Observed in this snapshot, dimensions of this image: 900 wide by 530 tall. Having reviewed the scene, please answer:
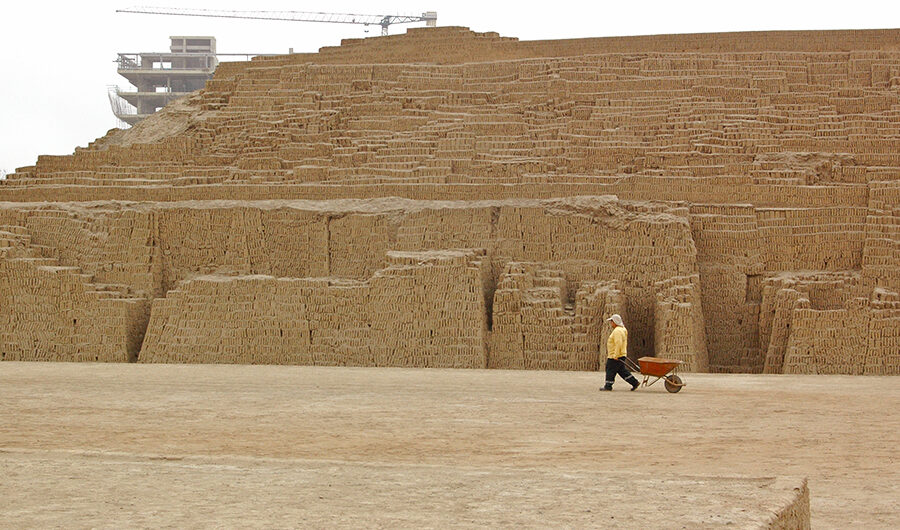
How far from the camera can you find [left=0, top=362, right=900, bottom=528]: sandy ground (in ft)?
16.3

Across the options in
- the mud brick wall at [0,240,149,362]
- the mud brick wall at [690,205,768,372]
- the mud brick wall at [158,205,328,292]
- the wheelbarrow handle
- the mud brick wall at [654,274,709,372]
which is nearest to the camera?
the wheelbarrow handle

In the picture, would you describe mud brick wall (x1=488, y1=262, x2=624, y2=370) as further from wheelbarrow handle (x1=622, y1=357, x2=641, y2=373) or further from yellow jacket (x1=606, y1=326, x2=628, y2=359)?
yellow jacket (x1=606, y1=326, x2=628, y2=359)

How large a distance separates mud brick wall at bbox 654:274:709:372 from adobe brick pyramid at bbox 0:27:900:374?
0.04 metres

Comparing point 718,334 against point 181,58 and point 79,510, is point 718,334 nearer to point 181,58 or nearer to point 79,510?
point 79,510

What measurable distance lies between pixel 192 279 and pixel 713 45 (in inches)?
459

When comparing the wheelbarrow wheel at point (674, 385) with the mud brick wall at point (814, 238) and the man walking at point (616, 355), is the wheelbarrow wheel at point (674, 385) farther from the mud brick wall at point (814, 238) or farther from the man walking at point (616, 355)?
the mud brick wall at point (814, 238)

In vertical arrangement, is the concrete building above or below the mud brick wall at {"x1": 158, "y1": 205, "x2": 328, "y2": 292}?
above

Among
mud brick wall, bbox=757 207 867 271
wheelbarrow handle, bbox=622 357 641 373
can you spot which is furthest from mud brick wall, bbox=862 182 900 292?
wheelbarrow handle, bbox=622 357 641 373

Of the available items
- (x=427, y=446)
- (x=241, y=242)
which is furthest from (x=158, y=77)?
(x=427, y=446)

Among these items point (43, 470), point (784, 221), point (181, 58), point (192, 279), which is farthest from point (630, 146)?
point (181, 58)

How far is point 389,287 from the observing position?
17.1m

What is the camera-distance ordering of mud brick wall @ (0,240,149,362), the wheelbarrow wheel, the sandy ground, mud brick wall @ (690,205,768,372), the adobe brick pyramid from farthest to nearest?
mud brick wall @ (0,240,149,362), mud brick wall @ (690,205,768,372), the adobe brick pyramid, the wheelbarrow wheel, the sandy ground

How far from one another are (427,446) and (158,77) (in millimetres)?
65277

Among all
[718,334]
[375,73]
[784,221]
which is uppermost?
[375,73]
